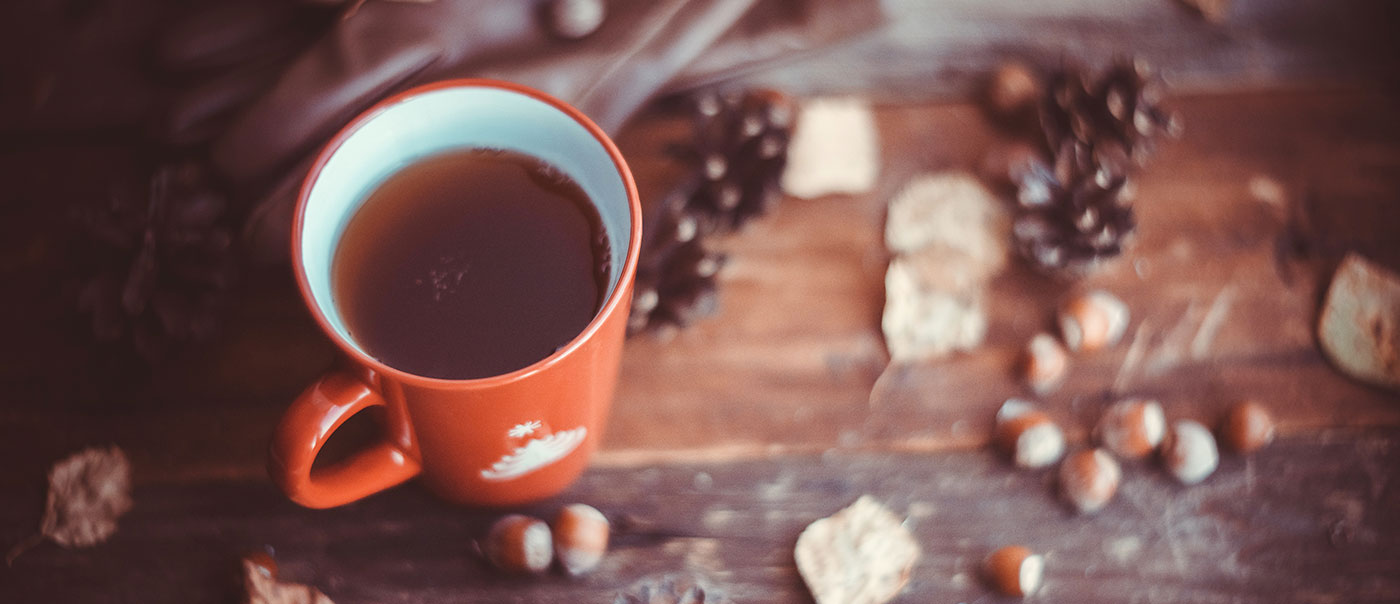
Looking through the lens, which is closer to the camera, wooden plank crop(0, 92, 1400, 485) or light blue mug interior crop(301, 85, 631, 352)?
light blue mug interior crop(301, 85, 631, 352)

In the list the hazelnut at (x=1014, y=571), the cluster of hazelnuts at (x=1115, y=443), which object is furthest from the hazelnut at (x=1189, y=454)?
the hazelnut at (x=1014, y=571)

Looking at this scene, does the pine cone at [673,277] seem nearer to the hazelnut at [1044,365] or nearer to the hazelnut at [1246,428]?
the hazelnut at [1044,365]

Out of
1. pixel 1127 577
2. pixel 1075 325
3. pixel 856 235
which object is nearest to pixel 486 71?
pixel 856 235

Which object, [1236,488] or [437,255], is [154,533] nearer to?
[437,255]

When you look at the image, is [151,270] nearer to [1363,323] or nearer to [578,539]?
[578,539]

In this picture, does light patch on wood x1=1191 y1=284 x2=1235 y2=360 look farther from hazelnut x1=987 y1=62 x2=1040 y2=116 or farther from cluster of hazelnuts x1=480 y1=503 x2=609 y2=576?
cluster of hazelnuts x1=480 y1=503 x2=609 y2=576

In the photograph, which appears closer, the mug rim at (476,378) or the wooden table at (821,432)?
the mug rim at (476,378)

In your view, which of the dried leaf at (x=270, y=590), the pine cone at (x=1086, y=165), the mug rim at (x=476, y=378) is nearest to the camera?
the mug rim at (x=476, y=378)


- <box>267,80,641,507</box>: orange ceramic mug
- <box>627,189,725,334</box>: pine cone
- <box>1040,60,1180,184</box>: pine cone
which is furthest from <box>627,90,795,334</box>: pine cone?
<box>1040,60,1180,184</box>: pine cone
